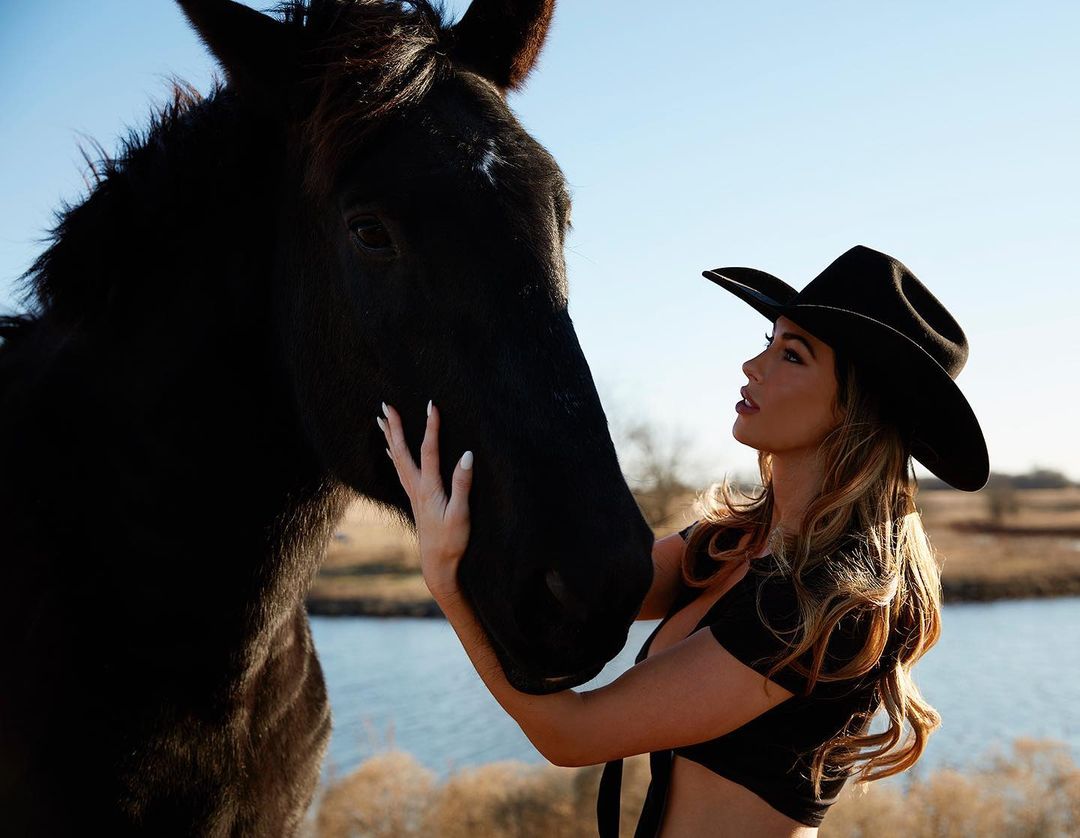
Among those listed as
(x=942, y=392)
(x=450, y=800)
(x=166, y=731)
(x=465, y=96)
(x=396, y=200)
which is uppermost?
(x=465, y=96)

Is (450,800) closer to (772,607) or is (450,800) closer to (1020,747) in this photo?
(1020,747)

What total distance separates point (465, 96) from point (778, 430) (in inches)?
49.0

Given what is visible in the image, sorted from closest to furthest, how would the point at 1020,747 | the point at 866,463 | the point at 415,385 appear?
the point at 415,385 → the point at 866,463 → the point at 1020,747

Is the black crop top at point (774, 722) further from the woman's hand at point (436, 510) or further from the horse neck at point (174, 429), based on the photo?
the horse neck at point (174, 429)

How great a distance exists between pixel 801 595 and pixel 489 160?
127cm

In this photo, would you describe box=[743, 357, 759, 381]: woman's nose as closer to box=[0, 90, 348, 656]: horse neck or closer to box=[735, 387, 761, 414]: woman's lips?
box=[735, 387, 761, 414]: woman's lips

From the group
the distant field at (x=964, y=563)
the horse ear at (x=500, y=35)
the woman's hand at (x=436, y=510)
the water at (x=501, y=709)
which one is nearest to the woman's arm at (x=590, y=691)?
the woman's hand at (x=436, y=510)

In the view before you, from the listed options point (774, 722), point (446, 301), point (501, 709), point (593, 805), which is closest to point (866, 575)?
point (774, 722)

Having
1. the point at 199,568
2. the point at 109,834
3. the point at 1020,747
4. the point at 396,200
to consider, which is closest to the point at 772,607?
the point at 396,200

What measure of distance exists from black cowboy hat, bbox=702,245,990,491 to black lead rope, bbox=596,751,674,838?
112 cm

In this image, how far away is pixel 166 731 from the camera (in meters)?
2.24

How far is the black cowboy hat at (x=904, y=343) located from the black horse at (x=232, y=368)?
0.78m

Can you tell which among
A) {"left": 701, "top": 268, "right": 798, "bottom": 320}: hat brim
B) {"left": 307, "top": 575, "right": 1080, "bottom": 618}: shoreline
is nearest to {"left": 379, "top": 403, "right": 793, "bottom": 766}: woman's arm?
{"left": 701, "top": 268, "right": 798, "bottom": 320}: hat brim

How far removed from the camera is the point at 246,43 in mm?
2197
